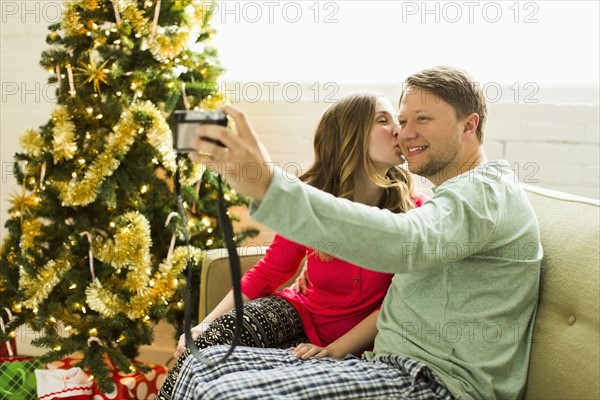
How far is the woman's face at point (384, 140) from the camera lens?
1.86 meters

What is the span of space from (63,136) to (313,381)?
120 centimetres

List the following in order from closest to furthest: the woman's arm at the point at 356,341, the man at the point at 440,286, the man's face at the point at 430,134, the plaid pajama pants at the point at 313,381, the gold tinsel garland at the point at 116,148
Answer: the man at the point at 440,286
the plaid pajama pants at the point at 313,381
the man's face at the point at 430,134
the woman's arm at the point at 356,341
the gold tinsel garland at the point at 116,148

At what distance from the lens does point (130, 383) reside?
2.33m

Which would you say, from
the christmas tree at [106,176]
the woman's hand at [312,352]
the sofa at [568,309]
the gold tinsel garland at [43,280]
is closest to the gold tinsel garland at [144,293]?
the christmas tree at [106,176]

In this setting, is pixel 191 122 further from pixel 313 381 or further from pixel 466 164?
pixel 466 164

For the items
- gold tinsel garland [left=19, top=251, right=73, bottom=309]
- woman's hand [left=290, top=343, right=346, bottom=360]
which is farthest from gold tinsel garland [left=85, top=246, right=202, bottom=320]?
woman's hand [left=290, top=343, right=346, bottom=360]

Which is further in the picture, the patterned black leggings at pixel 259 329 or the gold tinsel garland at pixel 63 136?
the gold tinsel garland at pixel 63 136

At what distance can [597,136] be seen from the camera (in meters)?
2.38

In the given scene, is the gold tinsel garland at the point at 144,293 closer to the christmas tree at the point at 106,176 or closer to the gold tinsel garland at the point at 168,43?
the christmas tree at the point at 106,176

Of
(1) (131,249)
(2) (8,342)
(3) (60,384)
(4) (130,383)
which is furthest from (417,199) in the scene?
(2) (8,342)

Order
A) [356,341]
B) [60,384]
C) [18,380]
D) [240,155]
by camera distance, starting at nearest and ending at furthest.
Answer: [240,155] → [356,341] → [60,384] → [18,380]

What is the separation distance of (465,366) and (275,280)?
27.5 inches

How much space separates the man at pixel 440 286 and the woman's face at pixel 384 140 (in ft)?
0.66

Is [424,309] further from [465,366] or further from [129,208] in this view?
[129,208]
